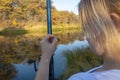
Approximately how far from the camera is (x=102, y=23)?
558 millimetres

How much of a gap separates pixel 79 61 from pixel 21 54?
967mm

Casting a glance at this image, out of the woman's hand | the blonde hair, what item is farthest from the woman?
the woman's hand

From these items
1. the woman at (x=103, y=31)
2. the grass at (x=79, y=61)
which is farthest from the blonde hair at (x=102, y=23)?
the grass at (x=79, y=61)

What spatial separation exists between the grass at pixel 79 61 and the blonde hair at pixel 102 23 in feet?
7.17

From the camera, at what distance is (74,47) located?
10.5 feet

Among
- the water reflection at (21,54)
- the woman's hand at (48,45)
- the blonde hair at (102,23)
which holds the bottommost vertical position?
the water reflection at (21,54)

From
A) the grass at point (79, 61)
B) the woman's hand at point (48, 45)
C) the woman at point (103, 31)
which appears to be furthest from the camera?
the grass at point (79, 61)

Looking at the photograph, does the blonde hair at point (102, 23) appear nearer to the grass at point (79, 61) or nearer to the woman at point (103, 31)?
the woman at point (103, 31)

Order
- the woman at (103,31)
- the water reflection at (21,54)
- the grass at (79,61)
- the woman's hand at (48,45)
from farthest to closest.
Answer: the water reflection at (21,54), the grass at (79,61), the woman's hand at (48,45), the woman at (103,31)

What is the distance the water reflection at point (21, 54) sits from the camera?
323cm

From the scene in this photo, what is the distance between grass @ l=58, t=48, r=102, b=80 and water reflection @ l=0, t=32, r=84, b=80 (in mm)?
114

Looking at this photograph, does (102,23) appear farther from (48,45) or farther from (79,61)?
(79,61)

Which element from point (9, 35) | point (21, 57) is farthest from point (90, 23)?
point (9, 35)

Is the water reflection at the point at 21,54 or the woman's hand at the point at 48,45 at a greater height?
the woman's hand at the point at 48,45
